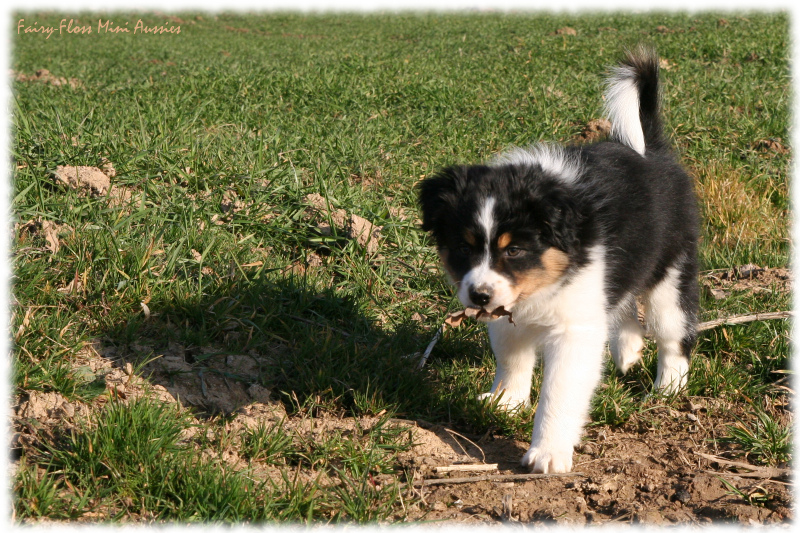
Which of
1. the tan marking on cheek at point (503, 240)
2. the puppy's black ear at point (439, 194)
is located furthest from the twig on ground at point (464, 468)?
the puppy's black ear at point (439, 194)

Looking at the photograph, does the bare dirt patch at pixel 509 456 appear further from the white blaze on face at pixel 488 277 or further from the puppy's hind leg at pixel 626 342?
the white blaze on face at pixel 488 277

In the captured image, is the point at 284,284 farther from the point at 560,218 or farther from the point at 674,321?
the point at 674,321

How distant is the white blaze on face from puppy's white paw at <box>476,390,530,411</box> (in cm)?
60

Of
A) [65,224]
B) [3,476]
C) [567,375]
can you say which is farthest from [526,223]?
[65,224]

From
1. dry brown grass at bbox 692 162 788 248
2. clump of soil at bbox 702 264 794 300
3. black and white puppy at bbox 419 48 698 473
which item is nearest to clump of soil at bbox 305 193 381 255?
black and white puppy at bbox 419 48 698 473

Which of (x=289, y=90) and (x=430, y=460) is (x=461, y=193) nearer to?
(x=430, y=460)

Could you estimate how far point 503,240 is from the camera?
280 cm

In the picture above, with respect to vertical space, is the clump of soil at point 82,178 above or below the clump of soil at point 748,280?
above

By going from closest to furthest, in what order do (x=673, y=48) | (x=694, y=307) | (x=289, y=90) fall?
(x=694, y=307) < (x=289, y=90) < (x=673, y=48)

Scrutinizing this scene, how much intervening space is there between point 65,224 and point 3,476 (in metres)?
1.64

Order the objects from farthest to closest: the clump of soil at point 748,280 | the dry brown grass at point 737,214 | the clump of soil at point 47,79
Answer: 1. the clump of soil at point 47,79
2. the dry brown grass at point 737,214
3. the clump of soil at point 748,280

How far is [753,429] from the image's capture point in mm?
3180

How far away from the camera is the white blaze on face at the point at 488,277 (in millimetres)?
2736

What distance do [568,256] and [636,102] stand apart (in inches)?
48.5
